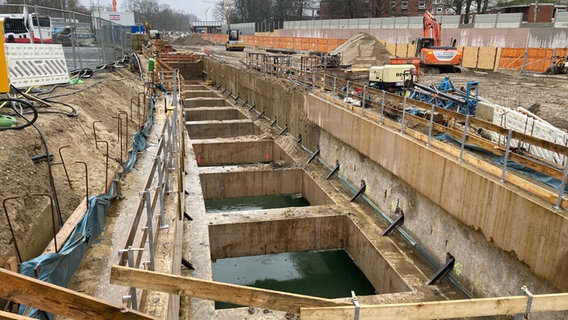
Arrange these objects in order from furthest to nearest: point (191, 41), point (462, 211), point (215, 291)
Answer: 1. point (191, 41)
2. point (462, 211)
3. point (215, 291)

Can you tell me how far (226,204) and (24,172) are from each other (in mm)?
10712

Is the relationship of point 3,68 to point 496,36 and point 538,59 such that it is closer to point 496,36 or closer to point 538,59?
point 538,59

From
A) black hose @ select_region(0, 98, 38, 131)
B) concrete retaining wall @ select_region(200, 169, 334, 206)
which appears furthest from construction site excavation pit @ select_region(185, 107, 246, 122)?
black hose @ select_region(0, 98, 38, 131)

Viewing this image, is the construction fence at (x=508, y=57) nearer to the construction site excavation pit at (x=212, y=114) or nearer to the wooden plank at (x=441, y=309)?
the construction site excavation pit at (x=212, y=114)

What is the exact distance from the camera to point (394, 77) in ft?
55.4

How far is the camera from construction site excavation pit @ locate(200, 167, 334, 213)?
17.0 m

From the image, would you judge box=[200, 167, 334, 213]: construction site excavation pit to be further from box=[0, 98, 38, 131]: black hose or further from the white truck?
box=[0, 98, 38, 131]: black hose

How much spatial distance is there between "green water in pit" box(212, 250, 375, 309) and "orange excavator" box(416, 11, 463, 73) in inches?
674

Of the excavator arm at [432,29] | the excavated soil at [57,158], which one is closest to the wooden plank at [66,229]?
the excavated soil at [57,158]

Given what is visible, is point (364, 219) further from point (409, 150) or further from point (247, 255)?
point (247, 255)

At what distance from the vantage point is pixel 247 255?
43.9 feet

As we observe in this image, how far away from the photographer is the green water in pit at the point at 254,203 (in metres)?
17.9

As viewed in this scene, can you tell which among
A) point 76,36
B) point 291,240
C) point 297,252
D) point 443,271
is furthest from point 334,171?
point 76,36

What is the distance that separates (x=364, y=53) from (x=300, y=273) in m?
17.9
